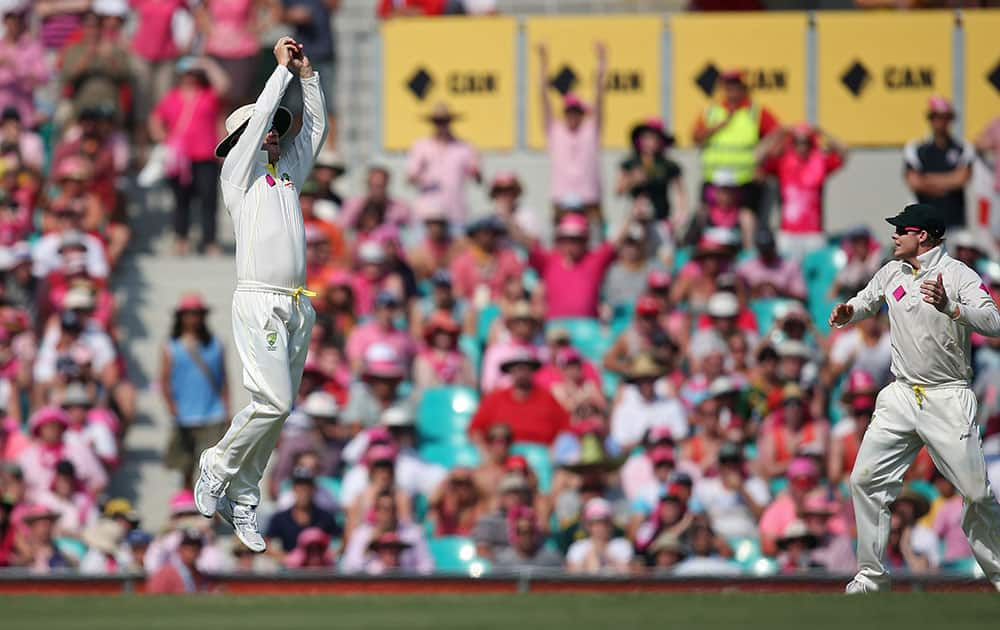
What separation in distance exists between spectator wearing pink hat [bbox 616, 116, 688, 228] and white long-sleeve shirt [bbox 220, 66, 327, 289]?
822 centimetres

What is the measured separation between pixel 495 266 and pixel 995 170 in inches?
188

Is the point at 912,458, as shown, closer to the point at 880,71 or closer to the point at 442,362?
the point at 442,362

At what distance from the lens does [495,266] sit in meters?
20.2

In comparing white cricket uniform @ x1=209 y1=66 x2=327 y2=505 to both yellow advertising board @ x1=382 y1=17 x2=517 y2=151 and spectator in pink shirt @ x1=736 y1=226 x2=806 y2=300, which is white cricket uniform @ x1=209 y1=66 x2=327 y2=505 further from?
yellow advertising board @ x1=382 y1=17 x2=517 y2=151

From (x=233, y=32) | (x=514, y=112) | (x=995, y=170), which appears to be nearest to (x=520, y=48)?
(x=514, y=112)

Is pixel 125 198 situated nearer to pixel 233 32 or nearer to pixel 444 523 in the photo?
pixel 233 32

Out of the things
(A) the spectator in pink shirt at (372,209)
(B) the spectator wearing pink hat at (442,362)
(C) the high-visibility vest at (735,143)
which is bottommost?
(B) the spectator wearing pink hat at (442,362)

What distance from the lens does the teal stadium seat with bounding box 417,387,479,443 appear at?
18.8 metres

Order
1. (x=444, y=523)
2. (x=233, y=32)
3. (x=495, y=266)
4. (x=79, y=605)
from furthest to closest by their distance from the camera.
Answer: (x=233, y=32) → (x=495, y=266) → (x=444, y=523) → (x=79, y=605)

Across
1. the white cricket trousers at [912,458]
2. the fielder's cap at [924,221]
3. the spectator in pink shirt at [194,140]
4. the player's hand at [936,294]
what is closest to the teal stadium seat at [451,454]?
the spectator in pink shirt at [194,140]

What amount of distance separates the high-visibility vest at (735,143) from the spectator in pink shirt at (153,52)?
536 centimetres

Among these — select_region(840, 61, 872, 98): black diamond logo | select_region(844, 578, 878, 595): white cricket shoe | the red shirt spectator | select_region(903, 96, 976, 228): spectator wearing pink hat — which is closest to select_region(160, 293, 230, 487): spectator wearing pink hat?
the red shirt spectator

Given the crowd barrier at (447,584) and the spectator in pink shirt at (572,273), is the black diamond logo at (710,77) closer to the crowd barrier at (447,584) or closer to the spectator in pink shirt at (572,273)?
the spectator in pink shirt at (572,273)

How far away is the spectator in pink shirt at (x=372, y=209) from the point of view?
67.7 feet
